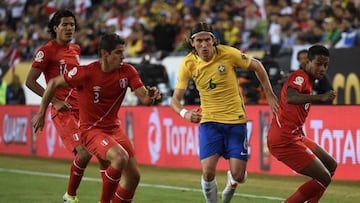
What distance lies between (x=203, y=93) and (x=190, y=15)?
1250 centimetres

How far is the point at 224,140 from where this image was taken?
10.9 m

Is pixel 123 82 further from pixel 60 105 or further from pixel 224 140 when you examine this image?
pixel 60 105

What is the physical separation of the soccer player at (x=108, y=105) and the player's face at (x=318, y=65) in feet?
5.82

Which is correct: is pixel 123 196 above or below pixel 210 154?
below

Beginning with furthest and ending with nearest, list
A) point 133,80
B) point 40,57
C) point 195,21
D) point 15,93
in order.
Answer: point 15,93
point 195,21
point 40,57
point 133,80

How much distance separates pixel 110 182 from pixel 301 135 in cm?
234

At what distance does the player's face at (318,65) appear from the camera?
10.2 m

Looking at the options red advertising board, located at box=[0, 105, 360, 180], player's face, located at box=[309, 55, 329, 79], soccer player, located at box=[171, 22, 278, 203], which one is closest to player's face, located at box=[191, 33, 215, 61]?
soccer player, located at box=[171, 22, 278, 203]

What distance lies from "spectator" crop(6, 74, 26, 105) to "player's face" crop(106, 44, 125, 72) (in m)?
14.0

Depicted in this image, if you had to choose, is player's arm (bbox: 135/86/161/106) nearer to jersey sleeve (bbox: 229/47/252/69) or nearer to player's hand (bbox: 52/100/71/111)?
jersey sleeve (bbox: 229/47/252/69)

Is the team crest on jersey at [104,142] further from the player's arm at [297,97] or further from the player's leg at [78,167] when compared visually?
the player's arm at [297,97]

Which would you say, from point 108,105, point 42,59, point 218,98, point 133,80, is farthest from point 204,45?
point 42,59

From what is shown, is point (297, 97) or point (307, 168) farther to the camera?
point (307, 168)

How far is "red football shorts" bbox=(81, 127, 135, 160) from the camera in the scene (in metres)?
10.2
